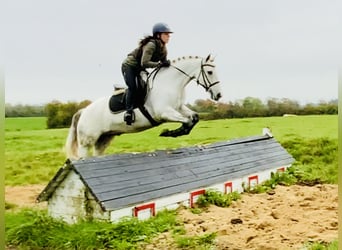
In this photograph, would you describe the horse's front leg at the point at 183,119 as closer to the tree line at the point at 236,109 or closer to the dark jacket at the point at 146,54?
the tree line at the point at 236,109

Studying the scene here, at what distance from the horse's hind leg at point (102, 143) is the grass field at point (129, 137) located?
0.07ft

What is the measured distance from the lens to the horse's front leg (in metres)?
2.35

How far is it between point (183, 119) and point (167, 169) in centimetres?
17

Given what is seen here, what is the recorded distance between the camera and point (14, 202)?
2176 millimetres

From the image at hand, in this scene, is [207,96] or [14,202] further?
[207,96]

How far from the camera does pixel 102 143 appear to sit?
7.80ft

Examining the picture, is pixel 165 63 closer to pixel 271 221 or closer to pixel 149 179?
pixel 149 179

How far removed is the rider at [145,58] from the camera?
2219 mm

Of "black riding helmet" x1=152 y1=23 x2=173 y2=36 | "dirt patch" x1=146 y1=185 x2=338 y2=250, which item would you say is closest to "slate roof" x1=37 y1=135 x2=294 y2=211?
"dirt patch" x1=146 y1=185 x2=338 y2=250

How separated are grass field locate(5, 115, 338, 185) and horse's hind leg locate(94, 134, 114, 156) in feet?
0.07

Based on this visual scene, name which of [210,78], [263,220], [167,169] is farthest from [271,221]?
[210,78]

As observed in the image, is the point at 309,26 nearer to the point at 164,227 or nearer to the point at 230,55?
the point at 230,55

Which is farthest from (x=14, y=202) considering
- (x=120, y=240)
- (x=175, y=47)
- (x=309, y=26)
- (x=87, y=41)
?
(x=309, y=26)

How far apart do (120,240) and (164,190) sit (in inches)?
9.8
